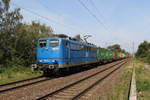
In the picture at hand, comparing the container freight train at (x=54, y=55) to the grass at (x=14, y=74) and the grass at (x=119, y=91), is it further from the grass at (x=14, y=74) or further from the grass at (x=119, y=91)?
the grass at (x=119, y=91)

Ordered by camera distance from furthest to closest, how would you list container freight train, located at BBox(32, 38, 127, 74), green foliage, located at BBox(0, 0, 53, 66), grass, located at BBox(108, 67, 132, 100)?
1. green foliage, located at BBox(0, 0, 53, 66)
2. container freight train, located at BBox(32, 38, 127, 74)
3. grass, located at BBox(108, 67, 132, 100)

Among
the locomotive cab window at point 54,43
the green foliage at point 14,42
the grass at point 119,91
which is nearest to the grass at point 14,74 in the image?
the green foliage at point 14,42

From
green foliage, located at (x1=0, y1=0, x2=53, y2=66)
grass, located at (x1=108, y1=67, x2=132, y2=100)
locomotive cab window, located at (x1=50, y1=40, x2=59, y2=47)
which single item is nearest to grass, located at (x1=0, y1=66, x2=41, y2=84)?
green foliage, located at (x1=0, y1=0, x2=53, y2=66)

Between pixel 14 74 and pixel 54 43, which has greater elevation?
pixel 54 43

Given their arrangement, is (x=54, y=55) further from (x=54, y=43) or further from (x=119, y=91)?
(x=119, y=91)

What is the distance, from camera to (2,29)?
17969mm

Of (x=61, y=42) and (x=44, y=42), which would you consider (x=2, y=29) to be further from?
(x=61, y=42)

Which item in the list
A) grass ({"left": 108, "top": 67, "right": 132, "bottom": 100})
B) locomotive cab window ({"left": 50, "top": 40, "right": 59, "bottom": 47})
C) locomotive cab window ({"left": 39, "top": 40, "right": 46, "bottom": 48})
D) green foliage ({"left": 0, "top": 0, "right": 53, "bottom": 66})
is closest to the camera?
grass ({"left": 108, "top": 67, "right": 132, "bottom": 100})

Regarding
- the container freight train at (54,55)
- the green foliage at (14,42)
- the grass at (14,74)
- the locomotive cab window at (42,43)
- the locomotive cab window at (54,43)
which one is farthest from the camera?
the green foliage at (14,42)

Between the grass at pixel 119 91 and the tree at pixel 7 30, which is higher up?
the tree at pixel 7 30

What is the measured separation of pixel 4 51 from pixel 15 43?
1408 millimetres

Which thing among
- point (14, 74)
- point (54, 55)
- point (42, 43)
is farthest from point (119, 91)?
point (14, 74)

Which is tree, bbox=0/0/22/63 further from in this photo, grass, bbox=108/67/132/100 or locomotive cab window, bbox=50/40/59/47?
grass, bbox=108/67/132/100

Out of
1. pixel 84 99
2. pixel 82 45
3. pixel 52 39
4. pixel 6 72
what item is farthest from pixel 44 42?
pixel 84 99
